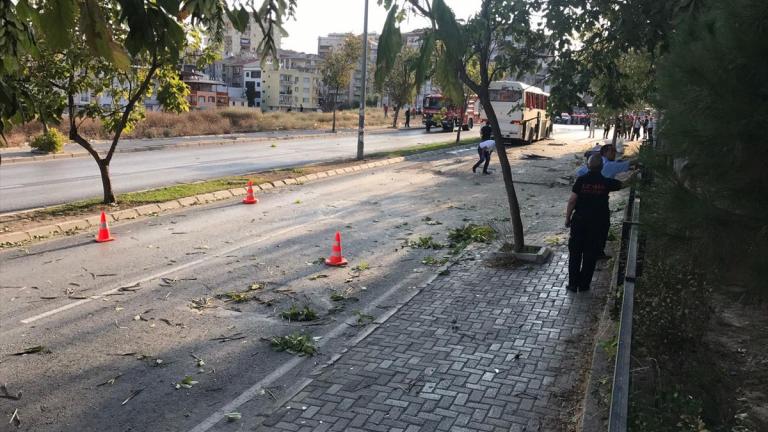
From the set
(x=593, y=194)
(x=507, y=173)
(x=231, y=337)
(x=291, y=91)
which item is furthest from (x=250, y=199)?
(x=291, y=91)

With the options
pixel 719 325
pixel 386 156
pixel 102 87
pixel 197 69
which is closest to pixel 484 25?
pixel 719 325

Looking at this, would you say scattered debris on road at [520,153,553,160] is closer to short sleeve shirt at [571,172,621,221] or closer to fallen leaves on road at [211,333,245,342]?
short sleeve shirt at [571,172,621,221]

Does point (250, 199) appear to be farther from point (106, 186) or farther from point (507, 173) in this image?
point (507, 173)

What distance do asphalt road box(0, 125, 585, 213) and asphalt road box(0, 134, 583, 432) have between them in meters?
4.04

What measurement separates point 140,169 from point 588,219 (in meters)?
17.0

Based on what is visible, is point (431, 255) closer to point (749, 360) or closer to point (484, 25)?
point (484, 25)

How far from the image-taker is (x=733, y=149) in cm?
241

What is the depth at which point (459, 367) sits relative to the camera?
5.46 metres

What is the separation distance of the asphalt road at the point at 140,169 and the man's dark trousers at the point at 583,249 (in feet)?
37.8

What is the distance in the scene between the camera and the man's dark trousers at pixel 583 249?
7.58m

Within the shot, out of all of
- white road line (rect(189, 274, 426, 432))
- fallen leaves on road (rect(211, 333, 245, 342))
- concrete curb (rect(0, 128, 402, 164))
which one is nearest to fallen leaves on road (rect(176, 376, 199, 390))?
white road line (rect(189, 274, 426, 432))

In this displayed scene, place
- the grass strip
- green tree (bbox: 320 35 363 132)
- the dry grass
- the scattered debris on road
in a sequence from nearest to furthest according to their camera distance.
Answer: the grass strip < the scattered debris on road < the dry grass < green tree (bbox: 320 35 363 132)

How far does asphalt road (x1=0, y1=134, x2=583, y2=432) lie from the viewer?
16.4 ft

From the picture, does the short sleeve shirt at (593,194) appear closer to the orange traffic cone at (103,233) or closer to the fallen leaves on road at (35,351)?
the fallen leaves on road at (35,351)
